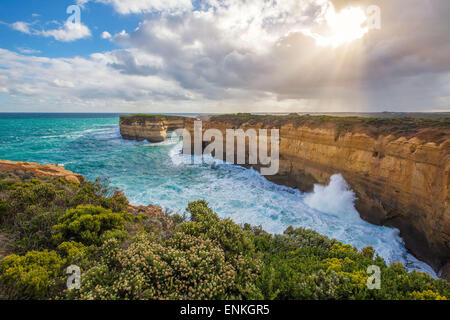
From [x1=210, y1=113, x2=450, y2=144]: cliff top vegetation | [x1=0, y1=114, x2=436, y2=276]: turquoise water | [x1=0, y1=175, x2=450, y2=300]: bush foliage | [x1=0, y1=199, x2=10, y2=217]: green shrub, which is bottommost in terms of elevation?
[x1=0, y1=114, x2=436, y2=276]: turquoise water

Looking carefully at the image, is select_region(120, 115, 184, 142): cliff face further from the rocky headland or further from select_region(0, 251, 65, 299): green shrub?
select_region(0, 251, 65, 299): green shrub

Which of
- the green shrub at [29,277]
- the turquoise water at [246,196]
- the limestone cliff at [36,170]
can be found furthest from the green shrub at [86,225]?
the turquoise water at [246,196]

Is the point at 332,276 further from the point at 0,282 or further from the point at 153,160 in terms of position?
the point at 153,160

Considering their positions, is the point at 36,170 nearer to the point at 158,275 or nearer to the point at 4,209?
the point at 4,209

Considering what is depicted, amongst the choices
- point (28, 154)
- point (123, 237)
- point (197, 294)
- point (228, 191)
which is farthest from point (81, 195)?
point (28, 154)

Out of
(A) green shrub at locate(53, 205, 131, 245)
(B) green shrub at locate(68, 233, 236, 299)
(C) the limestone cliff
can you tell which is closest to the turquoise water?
(C) the limestone cliff

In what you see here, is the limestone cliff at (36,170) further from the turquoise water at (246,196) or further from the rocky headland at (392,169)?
the rocky headland at (392,169)

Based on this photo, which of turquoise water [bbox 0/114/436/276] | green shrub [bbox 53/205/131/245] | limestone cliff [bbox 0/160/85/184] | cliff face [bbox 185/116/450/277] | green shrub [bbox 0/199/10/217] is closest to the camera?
green shrub [bbox 53/205/131/245]

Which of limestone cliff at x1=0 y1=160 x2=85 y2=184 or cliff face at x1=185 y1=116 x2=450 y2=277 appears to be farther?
limestone cliff at x1=0 y1=160 x2=85 y2=184
